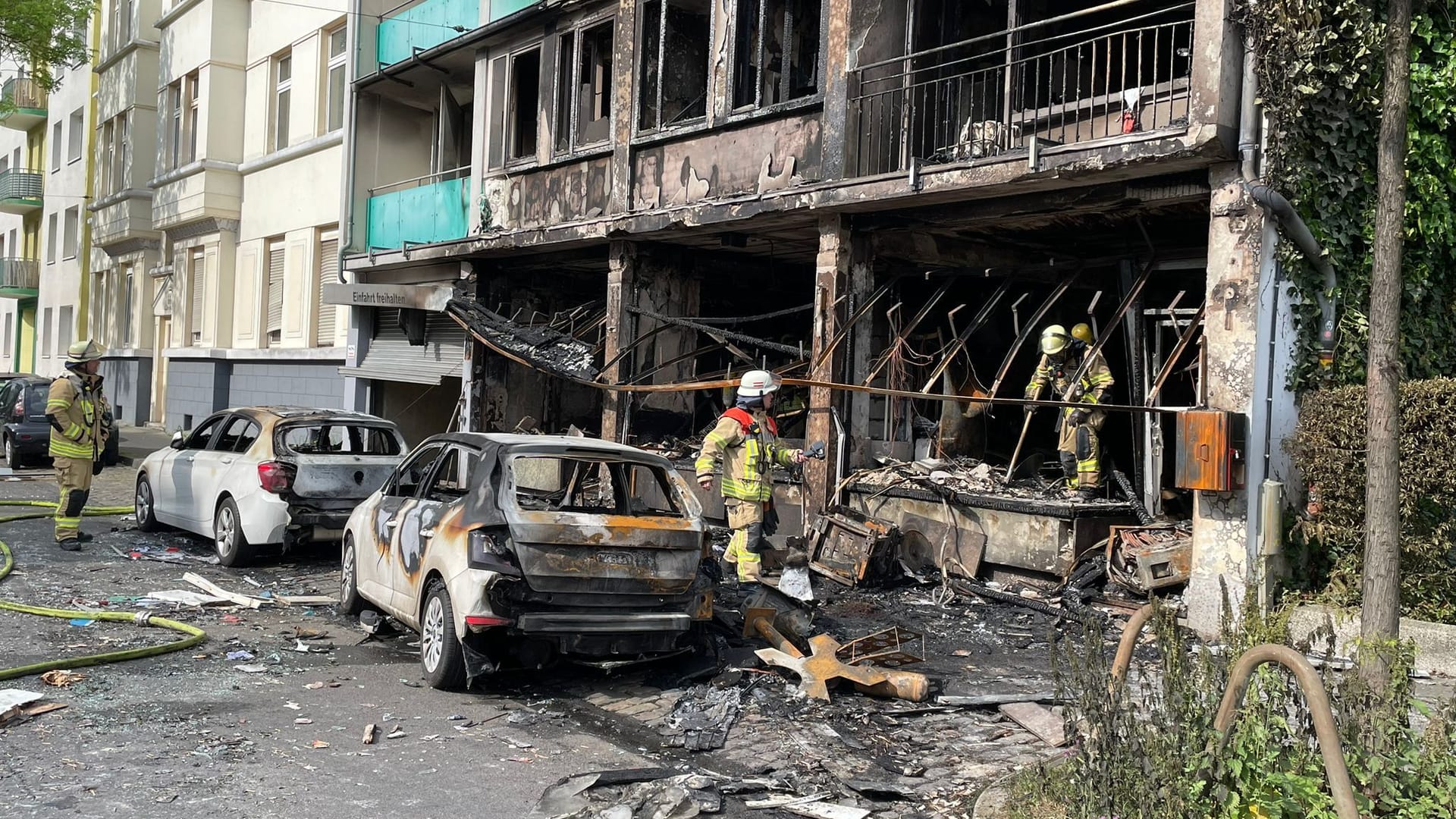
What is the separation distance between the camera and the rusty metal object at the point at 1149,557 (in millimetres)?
8875

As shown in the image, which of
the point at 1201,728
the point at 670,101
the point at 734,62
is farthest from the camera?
the point at 670,101

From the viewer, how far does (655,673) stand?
23.7ft

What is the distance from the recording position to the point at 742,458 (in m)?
9.06

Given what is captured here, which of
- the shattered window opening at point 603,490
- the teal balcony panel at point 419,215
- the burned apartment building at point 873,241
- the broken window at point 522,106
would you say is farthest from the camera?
the teal balcony panel at point 419,215

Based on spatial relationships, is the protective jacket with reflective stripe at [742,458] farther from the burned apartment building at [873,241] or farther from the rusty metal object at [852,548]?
the rusty metal object at [852,548]

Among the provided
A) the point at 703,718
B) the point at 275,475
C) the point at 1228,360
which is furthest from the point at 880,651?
the point at 275,475

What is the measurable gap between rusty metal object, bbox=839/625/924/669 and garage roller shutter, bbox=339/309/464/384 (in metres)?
11.0

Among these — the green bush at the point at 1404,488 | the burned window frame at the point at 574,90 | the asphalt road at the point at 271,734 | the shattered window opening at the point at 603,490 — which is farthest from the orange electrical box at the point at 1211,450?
the burned window frame at the point at 574,90

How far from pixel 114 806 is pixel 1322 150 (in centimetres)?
863

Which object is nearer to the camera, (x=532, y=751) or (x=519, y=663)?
(x=532, y=751)

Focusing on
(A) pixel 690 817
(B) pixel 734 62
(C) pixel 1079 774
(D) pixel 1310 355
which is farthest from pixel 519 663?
(B) pixel 734 62

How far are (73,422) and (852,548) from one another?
756 centimetres

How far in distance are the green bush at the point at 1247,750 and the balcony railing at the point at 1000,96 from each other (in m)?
6.90

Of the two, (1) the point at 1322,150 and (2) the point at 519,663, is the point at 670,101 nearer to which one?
(1) the point at 1322,150
